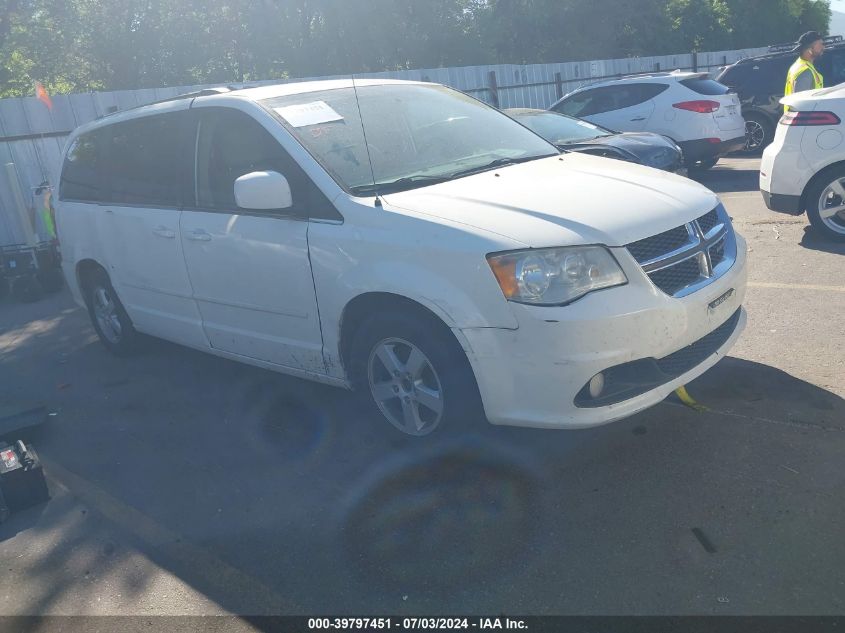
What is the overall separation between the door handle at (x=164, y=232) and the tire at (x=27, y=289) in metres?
5.18

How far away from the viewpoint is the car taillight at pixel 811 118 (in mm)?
7125

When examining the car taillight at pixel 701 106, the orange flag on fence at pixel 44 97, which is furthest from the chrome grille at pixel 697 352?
the orange flag on fence at pixel 44 97

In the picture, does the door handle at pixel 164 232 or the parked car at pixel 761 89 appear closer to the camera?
the door handle at pixel 164 232

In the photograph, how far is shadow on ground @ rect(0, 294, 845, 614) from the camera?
3.08 metres

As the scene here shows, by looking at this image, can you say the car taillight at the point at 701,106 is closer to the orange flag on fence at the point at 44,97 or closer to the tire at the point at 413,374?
the orange flag on fence at the point at 44,97

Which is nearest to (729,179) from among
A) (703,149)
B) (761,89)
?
(703,149)

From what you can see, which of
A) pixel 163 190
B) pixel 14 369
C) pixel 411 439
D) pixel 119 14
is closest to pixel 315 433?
pixel 411 439

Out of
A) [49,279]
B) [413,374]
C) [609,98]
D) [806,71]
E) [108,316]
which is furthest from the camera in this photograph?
[609,98]

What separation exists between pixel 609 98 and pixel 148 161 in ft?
30.5

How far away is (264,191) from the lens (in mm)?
4145

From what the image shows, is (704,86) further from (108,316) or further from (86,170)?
(108,316)

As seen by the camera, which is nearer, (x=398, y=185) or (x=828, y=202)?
(x=398, y=185)

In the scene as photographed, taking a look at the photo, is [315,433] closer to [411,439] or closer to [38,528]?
[411,439]

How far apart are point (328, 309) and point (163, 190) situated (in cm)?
182
